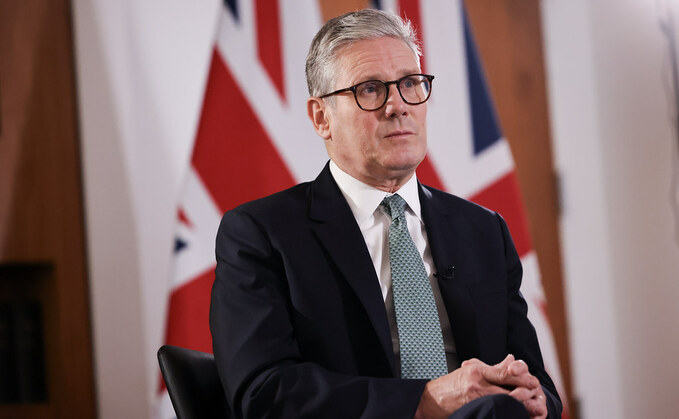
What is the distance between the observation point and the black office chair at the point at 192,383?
1353 mm

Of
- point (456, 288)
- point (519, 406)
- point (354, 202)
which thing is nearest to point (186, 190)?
point (354, 202)

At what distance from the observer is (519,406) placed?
3.96 ft

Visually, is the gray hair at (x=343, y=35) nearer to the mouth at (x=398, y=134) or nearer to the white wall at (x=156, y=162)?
the mouth at (x=398, y=134)

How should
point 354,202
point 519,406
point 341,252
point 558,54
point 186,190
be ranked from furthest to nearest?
1. point 558,54
2. point 186,190
3. point 354,202
4. point 341,252
5. point 519,406

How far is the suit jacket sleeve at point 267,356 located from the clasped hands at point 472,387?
Answer: 3 cm

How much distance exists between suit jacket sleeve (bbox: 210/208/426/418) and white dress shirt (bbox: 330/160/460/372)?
21 cm

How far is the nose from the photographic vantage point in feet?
4.98

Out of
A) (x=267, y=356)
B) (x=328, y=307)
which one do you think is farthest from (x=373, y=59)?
(x=267, y=356)

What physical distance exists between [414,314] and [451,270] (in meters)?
0.15

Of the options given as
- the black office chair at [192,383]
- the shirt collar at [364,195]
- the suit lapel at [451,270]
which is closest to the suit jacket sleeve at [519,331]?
the suit lapel at [451,270]

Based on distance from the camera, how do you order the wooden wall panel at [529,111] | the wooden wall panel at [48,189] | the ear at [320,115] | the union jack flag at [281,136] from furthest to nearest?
the wooden wall panel at [529,111]
the union jack flag at [281,136]
the wooden wall panel at [48,189]
the ear at [320,115]

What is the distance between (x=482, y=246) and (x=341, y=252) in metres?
0.35

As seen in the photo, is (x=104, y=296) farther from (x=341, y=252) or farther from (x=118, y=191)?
(x=341, y=252)

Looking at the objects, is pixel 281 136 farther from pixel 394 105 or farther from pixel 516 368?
pixel 516 368
